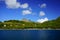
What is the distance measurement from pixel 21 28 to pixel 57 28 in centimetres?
785

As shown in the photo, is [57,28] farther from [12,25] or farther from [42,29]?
[12,25]

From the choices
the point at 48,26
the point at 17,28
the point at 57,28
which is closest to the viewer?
the point at 57,28

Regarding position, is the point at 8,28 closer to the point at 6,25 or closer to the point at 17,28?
the point at 6,25

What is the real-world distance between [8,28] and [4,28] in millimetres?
833

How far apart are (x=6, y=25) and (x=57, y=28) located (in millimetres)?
10348

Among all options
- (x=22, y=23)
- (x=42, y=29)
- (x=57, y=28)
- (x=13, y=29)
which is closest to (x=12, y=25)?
(x=13, y=29)

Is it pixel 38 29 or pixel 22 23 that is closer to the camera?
pixel 38 29

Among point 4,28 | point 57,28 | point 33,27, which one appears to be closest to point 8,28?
point 4,28

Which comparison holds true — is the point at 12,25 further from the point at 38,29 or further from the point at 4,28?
the point at 38,29

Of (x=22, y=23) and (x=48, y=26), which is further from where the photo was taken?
(x=22, y=23)

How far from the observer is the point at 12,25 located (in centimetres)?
3297

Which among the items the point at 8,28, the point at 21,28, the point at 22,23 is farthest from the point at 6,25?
the point at 22,23

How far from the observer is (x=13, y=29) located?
33375 millimetres

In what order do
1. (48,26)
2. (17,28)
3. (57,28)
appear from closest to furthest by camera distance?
(57,28) < (48,26) < (17,28)
